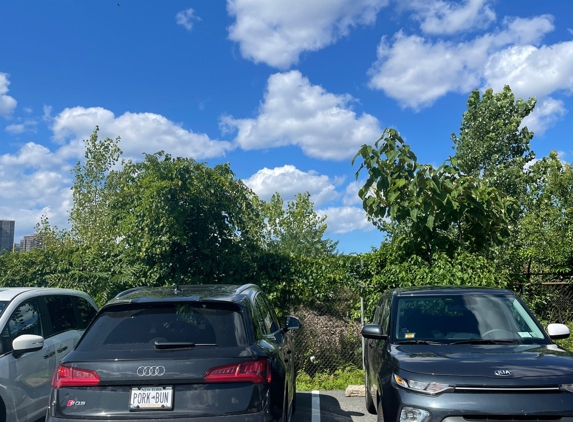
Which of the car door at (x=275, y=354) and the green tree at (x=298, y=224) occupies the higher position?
the green tree at (x=298, y=224)

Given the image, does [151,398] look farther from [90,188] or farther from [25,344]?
[90,188]

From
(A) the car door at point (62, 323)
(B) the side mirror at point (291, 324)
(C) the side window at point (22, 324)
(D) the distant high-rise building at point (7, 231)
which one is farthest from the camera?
(D) the distant high-rise building at point (7, 231)

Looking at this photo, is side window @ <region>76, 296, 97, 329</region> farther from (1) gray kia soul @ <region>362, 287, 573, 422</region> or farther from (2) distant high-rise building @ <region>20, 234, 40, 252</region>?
(2) distant high-rise building @ <region>20, 234, 40, 252</region>

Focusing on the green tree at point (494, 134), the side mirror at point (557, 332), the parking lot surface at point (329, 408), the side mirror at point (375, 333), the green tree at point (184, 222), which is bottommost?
the parking lot surface at point (329, 408)

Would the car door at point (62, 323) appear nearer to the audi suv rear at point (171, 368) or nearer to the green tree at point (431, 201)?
the audi suv rear at point (171, 368)

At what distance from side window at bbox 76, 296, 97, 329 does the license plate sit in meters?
3.94

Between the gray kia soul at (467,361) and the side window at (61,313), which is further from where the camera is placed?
the side window at (61,313)

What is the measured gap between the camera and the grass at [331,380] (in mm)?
9633

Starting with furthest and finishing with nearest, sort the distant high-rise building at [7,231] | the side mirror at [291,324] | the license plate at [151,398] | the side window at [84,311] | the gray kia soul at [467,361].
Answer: the distant high-rise building at [7,231], the side window at [84,311], the side mirror at [291,324], the gray kia soul at [467,361], the license plate at [151,398]

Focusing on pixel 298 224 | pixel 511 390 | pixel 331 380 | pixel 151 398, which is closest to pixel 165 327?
pixel 151 398

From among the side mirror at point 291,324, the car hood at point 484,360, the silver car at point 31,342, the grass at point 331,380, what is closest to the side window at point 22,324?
the silver car at point 31,342

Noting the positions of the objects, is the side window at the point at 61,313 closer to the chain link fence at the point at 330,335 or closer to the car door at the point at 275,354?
the car door at the point at 275,354

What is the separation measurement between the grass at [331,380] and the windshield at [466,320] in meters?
4.29

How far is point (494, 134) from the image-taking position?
83.6ft
